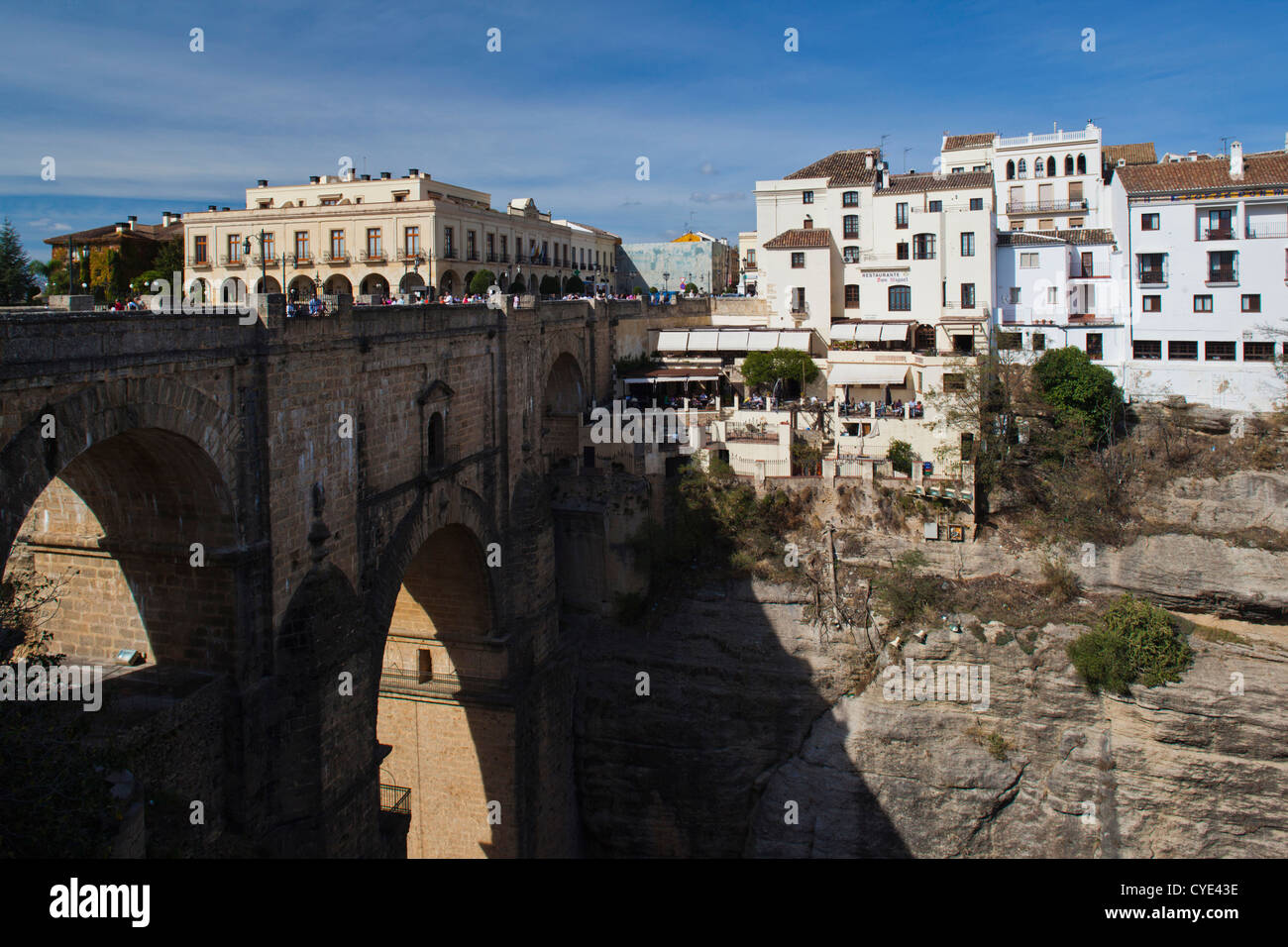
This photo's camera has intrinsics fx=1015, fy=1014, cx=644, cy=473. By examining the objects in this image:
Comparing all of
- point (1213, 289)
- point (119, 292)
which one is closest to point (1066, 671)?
point (1213, 289)

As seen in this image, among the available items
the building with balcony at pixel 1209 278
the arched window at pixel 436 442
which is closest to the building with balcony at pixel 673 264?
the building with balcony at pixel 1209 278

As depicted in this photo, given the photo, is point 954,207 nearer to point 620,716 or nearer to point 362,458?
point 620,716

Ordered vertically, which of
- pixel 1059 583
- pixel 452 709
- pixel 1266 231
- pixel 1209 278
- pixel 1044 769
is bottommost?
pixel 1044 769

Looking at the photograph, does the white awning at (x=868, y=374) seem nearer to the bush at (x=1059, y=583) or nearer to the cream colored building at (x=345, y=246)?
the bush at (x=1059, y=583)

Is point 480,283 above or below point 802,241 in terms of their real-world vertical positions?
below

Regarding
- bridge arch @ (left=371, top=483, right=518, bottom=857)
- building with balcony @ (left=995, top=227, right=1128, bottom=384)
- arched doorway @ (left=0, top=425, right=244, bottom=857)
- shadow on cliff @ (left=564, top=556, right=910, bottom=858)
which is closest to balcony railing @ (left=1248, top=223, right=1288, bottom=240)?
building with balcony @ (left=995, top=227, right=1128, bottom=384)

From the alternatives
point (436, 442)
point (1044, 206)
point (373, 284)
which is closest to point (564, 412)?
point (436, 442)

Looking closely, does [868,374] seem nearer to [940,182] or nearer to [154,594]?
[940,182]
